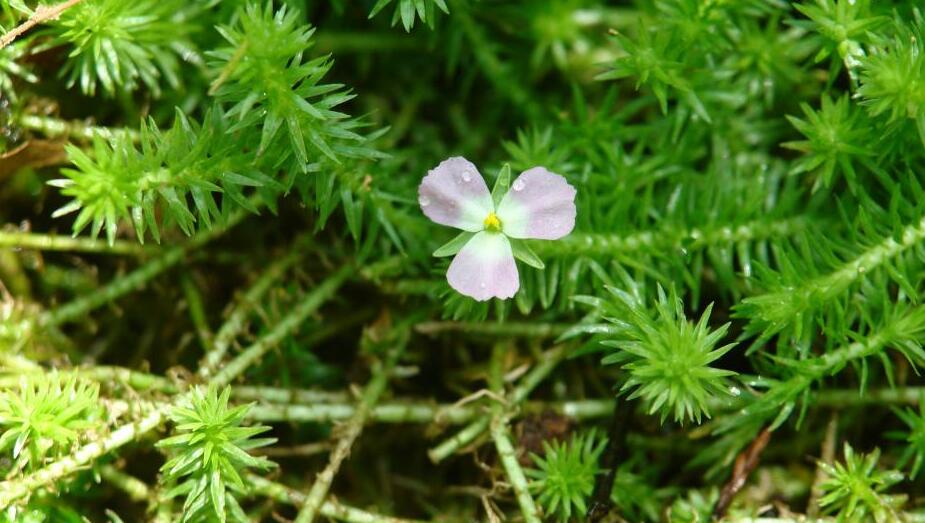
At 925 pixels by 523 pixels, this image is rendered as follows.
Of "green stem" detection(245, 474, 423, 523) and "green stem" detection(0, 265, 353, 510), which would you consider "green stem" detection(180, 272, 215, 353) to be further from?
"green stem" detection(245, 474, 423, 523)

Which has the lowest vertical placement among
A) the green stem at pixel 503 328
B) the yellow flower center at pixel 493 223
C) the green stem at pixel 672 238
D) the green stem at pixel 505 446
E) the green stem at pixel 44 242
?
the green stem at pixel 505 446

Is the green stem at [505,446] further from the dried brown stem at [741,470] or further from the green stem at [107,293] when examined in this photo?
the green stem at [107,293]

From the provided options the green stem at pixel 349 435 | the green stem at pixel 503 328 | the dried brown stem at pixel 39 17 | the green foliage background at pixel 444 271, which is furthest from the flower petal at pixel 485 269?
the dried brown stem at pixel 39 17

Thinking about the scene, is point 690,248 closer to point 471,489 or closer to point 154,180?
point 471,489

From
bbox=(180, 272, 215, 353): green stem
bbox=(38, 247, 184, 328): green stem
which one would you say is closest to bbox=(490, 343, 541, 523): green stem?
bbox=(180, 272, 215, 353): green stem

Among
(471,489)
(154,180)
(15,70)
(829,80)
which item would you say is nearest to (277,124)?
(154,180)

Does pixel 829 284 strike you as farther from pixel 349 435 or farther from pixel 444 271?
pixel 349 435

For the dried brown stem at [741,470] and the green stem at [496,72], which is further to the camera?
the green stem at [496,72]
